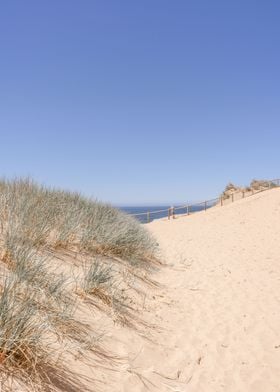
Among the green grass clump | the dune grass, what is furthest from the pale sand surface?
the green grass clump

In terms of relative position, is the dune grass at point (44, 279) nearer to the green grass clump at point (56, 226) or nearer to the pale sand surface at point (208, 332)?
the green grass clump at point (56, 226)

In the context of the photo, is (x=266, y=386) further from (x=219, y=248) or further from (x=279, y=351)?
(x=219, y=248)

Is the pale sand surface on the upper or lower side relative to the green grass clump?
lower

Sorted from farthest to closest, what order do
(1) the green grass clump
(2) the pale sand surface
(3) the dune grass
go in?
(1) the green grass clump → (2) the pale sand surface → (3) the dune grass

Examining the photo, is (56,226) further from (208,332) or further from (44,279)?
(208,332)

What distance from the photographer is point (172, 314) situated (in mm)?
5832

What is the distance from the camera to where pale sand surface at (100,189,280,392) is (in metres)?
3.77

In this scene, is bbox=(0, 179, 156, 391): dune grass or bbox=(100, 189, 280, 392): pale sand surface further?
bbox=(100, 189, 280, 392): pale sand surface

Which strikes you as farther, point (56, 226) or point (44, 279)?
point (56, 226)

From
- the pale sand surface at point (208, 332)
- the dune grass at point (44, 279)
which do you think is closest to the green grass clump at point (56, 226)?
the dune grass at point (44, 279)

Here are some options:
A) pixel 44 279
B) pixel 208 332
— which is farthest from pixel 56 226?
pixel 208 332

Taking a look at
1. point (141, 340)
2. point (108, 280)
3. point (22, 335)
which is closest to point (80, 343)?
Result: point (22, 335)

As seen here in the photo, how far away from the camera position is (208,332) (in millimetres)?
5211

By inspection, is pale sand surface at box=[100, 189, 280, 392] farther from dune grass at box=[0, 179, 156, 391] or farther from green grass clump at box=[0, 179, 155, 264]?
green grass clump at box=[0, 179, 155, 264]
